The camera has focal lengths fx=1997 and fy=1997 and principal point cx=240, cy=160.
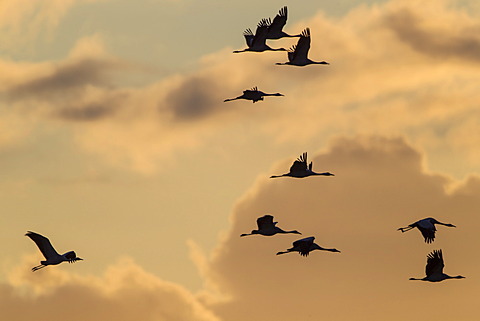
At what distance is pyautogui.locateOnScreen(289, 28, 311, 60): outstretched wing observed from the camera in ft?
470

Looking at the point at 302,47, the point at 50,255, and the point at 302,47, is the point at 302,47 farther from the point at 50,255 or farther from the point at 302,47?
the point at 50,255

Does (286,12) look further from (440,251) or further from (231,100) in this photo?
(440,251)

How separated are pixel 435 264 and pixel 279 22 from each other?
20.8 metres

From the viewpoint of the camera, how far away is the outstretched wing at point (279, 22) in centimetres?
14175

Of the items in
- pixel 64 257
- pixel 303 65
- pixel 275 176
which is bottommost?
pixel 64 257

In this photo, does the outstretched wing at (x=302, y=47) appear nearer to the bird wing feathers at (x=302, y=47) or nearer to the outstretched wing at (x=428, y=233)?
the bird wing feathers at (x=302, y=47)

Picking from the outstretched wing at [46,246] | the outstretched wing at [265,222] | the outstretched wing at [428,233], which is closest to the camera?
the outstretched wing at [428,233]

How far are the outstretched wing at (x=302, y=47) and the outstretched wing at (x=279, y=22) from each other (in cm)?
174

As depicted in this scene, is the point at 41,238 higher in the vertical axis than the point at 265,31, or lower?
lower

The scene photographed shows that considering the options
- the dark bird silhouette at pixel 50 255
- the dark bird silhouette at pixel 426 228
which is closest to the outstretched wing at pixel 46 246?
the dark bird silhouette at pixel 50 255

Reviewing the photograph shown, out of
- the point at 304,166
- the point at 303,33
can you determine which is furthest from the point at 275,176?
the point at 303,33

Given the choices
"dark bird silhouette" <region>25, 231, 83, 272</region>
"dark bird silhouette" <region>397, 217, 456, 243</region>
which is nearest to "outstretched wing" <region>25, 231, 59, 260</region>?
"dark bird silhouette" <region>25, 231, 83, 272</region>

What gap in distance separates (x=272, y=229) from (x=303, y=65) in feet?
40.0

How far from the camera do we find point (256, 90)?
141 metres
